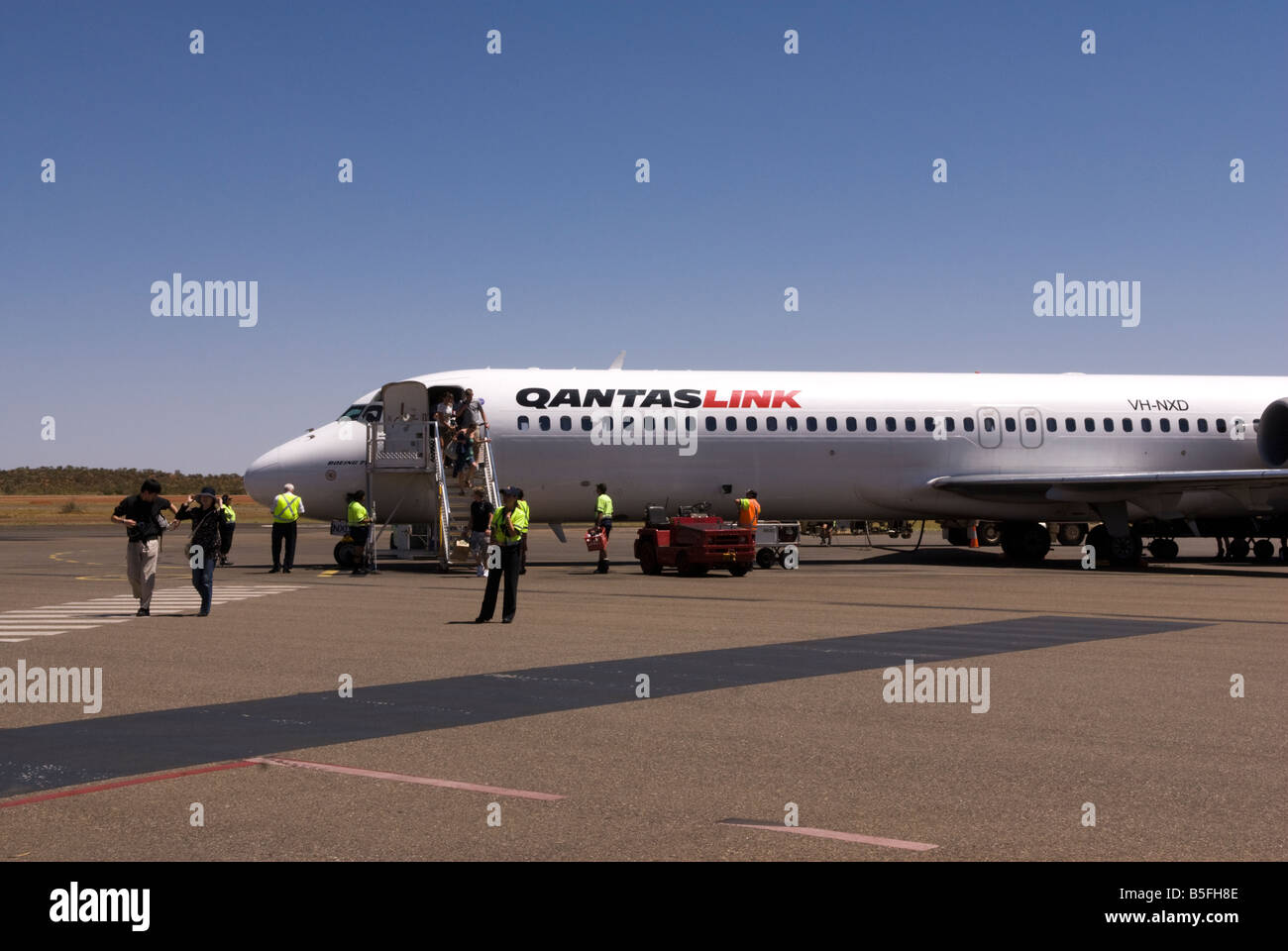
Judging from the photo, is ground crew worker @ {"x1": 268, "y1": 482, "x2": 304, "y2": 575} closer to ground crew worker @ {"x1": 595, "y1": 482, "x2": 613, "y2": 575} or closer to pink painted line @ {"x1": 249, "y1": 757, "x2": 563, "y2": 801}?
ground crew worker @ {"x1": 595, "y1": 482, "x2": 613, "y2": 575}

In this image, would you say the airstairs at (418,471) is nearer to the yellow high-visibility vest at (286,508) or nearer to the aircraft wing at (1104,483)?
the yellow high-visibility vest at (286,508)

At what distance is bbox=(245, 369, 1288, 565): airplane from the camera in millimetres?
30281

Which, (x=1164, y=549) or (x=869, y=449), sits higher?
(x=869, y=449)

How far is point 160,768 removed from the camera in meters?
8.20

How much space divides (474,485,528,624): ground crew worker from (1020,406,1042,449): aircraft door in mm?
19418

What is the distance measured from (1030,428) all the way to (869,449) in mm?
4511

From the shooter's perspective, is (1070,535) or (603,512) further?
(1070,535)

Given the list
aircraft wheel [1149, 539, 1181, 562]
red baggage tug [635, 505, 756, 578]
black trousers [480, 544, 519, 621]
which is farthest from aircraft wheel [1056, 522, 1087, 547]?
black trousers [480, 544, 519, 621]

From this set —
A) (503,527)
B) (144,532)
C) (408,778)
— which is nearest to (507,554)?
(503,527)

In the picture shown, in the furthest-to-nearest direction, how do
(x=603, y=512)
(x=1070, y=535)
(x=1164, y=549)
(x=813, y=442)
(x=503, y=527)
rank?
(x=1070, y=535) < (x=1164, y=549) < (x=813, y=442) < (x=603, y=512) < (x=503, y=527)

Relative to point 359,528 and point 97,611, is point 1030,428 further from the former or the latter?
point 97,611

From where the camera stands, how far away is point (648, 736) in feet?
30.7

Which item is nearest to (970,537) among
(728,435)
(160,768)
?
(728,435)
